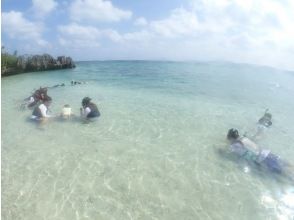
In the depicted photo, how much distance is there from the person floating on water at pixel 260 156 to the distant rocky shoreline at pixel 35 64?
42144 millimetres

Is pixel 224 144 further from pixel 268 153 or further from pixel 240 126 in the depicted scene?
pixel 240 126

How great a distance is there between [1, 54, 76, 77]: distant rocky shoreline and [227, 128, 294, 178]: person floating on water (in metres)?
42.1

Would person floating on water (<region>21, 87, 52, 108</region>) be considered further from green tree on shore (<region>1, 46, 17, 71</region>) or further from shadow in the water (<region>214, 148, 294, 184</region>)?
green tree on shore (<region>1, 46, 17, 71</region>)

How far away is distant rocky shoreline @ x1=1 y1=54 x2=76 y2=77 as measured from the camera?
48.6m

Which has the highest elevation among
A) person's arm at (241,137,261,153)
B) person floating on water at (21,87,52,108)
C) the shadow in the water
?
person floating on water at (21,87,52,108)

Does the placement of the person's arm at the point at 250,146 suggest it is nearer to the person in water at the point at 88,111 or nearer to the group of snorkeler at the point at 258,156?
the group of snorkeler at the point at 258,156

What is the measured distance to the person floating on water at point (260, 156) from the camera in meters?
12.3

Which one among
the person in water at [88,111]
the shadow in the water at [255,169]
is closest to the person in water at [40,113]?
the person in water at [88,111]

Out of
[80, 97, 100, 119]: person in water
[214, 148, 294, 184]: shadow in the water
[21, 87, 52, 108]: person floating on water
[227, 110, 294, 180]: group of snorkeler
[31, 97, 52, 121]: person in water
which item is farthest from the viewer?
[21, 87, 52, 108]: person floating on water

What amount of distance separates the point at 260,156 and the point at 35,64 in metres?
55.0

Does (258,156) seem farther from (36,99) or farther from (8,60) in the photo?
(8,60)

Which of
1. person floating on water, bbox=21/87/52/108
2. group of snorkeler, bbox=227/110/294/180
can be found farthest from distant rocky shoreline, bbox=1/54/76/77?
group of snorkeler, bbox=227/110/294/180

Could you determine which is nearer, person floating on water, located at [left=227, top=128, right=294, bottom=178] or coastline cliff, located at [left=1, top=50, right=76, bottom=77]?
person floating on water, located at [left=227, top=128, right=294, bottom=178]

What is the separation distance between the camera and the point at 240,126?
18.8m
